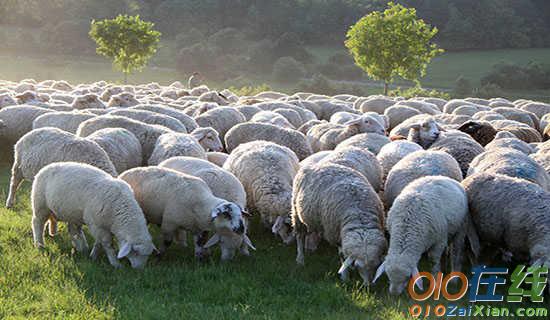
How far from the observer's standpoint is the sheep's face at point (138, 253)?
21.1 feet

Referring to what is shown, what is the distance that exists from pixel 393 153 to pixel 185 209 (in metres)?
3.70

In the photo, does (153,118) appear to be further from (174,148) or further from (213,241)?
(213,241)

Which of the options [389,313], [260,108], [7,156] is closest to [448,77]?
[260,108]

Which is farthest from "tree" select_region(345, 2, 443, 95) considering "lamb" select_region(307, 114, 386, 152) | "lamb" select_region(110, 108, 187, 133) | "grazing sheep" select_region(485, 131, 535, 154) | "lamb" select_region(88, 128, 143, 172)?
"lamb" select_region(88, 128, 143, 172)

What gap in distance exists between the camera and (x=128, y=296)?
18.8 ft

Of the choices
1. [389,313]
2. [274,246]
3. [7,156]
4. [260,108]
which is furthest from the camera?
[260,108]

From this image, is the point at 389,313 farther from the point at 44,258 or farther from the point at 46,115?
the point at 46,115

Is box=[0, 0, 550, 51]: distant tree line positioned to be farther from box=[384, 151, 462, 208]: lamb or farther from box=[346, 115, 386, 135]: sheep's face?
box=[384, 151, 462, 208]: lamb

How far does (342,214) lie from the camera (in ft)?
21.7

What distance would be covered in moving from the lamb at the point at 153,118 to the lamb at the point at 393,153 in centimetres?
425

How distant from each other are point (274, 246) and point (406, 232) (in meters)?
2.21

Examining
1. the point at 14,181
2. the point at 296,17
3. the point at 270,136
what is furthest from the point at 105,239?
the point at 296,17

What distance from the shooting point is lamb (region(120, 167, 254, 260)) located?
6.86m

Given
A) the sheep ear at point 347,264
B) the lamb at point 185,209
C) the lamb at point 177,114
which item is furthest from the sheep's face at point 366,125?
the sheep ear at point 347,264
